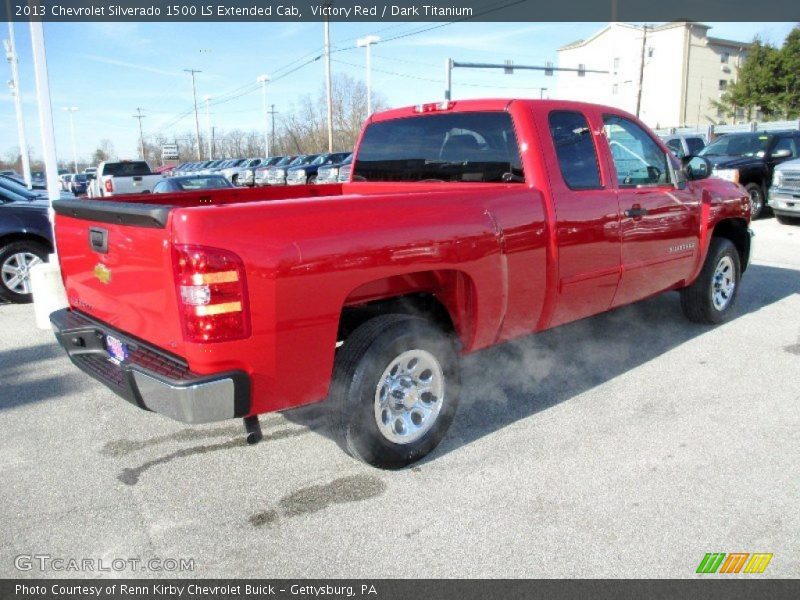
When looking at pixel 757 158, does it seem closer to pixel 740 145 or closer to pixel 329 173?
pixel 740 145

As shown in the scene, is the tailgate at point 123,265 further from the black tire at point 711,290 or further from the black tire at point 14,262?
the black tire at point 711,290

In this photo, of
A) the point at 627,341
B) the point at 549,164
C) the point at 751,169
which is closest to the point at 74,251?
the point at 549,164

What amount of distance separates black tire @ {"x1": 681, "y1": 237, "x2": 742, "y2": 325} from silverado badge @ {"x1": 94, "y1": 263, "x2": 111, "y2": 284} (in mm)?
4829

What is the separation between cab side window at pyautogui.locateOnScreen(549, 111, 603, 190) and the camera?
13.4ft

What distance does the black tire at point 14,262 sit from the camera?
7.27 m

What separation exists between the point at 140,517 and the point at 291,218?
1598mm

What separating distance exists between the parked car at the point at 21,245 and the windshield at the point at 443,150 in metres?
4.45

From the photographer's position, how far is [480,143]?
165 inches

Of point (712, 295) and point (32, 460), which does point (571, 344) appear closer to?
point (712, 295)

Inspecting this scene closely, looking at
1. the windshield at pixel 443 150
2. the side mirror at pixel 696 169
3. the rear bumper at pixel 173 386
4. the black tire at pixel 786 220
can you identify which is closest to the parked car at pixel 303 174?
the black tire at pixel 786 220

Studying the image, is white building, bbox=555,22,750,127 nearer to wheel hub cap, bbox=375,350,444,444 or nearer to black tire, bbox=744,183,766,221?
black tire, bbox=744,183,766,221

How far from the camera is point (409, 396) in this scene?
3.42 metres

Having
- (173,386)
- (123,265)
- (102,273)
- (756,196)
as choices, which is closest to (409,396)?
(173,386)

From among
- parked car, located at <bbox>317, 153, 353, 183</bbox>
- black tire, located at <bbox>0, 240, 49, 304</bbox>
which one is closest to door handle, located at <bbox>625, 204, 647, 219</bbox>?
black tire, located at <bbox>0, 240, 49, 304</bbox>
